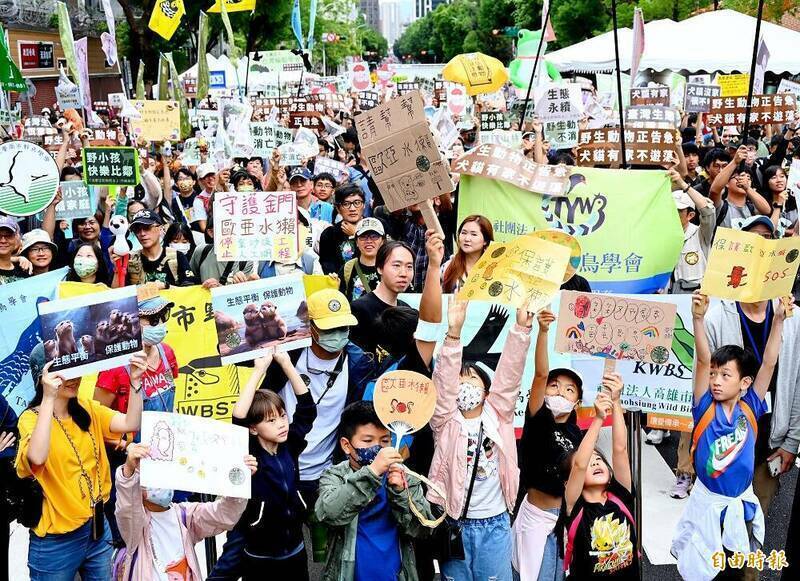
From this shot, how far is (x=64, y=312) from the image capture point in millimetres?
3770

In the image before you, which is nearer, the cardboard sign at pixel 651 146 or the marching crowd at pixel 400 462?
the marching crowd at pixel 400 462

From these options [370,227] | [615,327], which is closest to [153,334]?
[615,327]

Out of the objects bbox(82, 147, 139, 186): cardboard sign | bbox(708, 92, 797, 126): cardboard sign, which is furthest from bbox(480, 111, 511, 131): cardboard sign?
bbox(82, 147, 139, 186): cardboard sign

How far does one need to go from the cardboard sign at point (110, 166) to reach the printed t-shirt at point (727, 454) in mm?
5509

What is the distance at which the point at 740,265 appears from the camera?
14.8ft

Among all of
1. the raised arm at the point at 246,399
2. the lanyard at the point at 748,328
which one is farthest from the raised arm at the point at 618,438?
the raised arm at the point at 246,399

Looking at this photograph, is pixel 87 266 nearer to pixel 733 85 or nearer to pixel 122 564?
pixel 122 564

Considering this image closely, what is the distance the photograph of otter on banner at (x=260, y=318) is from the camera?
4238 mm

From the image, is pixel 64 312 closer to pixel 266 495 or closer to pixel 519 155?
pixel 266 495

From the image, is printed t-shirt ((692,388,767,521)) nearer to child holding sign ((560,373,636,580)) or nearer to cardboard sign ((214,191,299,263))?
child holding sign ((560,373,636,580))

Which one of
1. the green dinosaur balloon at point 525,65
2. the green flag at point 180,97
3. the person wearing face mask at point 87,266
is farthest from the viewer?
the green dinosaur balloon at point 525,65

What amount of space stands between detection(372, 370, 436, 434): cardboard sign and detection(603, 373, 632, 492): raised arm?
82 centimetres

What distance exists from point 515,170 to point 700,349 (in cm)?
214

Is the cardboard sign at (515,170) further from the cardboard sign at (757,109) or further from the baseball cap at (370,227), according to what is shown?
the cardboard sign at (757,109)
